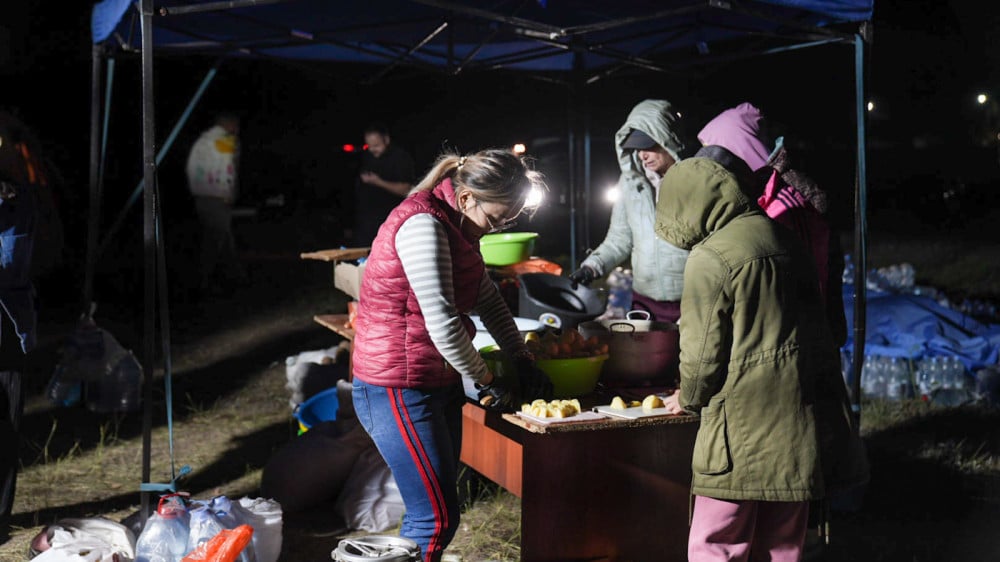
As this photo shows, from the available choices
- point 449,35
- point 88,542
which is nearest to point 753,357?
point 88,542

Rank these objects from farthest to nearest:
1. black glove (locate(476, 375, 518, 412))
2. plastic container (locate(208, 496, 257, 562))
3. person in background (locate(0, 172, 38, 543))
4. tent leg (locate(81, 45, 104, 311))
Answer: tent leg (locate(81, 45, 104, 311)), person in background (locate(0, 172, 38, 543)), plastic container (locate(208, 496, 257, 562)), black glove (locate(476, 375, 518, 412))

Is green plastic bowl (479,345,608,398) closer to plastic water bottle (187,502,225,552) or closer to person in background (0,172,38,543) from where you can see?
plastic water bottle (187,502,225,552)

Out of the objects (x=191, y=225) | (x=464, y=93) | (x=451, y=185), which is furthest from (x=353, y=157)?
(x=451, y=185)

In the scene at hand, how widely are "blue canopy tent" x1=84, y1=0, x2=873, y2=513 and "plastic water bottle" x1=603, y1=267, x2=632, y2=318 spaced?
2.03ft

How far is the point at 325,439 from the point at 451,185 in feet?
6.99

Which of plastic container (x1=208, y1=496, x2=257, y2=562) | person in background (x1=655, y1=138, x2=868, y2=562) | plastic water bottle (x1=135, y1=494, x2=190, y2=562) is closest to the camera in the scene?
person in background (x1=655, y1=138, x2=868, y2=562)

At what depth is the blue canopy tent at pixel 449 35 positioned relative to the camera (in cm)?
438

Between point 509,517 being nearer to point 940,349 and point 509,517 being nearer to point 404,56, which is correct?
point 404,56

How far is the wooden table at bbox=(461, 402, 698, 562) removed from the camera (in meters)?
3.52

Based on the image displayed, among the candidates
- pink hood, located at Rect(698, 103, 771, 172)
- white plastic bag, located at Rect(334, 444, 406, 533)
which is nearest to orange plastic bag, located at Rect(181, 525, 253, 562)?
white plastic bag, located at Rect(334, 444, 406, 533)

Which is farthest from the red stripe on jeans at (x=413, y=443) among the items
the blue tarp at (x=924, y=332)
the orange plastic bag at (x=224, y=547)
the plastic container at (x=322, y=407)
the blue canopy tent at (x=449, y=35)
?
the blue tarp at (x=924, y=332)

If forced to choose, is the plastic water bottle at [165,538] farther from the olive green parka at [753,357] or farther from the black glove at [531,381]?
the olive green parka at [753,357]

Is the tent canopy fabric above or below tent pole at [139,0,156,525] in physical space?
above

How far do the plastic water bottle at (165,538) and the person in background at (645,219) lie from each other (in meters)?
2.07
